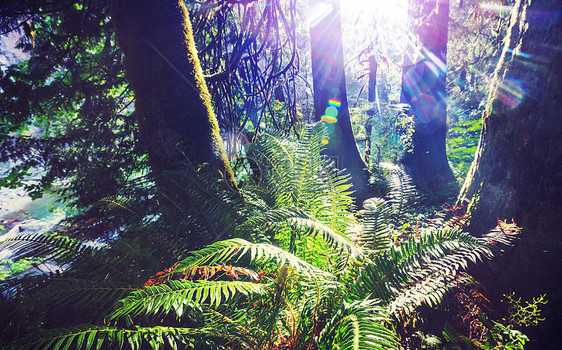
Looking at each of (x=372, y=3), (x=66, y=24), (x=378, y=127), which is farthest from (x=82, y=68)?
(x=378, y=127)

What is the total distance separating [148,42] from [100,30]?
2074 mm

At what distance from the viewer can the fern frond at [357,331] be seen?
965 millimetres

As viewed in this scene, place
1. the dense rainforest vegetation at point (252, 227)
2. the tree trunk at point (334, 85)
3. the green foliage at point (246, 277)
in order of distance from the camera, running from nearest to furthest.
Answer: the green foliage at point (246, 277) → the dense rainforest vegetation at point (252, 227) → the tree trunk at point (334, 85)

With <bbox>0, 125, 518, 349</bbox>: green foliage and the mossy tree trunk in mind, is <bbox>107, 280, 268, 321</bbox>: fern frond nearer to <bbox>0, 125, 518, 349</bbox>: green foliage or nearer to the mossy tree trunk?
<bbox>0, 125, 518, 349</bbox>: green foliage

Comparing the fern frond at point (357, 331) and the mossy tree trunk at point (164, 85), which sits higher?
the mossy tree trunk at point (164, 85)

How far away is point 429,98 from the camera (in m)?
5.88

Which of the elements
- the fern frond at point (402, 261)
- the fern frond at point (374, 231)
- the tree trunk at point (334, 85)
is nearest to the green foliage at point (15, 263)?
the fern frond at point (402, 261)

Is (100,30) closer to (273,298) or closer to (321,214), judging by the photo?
(321,214)

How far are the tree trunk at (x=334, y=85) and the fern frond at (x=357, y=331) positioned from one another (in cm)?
293

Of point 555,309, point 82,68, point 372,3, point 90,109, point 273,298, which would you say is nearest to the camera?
point 273,298

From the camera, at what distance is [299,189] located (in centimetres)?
198

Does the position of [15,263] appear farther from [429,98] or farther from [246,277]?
[429,98]

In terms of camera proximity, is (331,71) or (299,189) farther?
(331,71)

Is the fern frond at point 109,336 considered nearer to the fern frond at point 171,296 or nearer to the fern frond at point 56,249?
the fern frond at point 171,296
